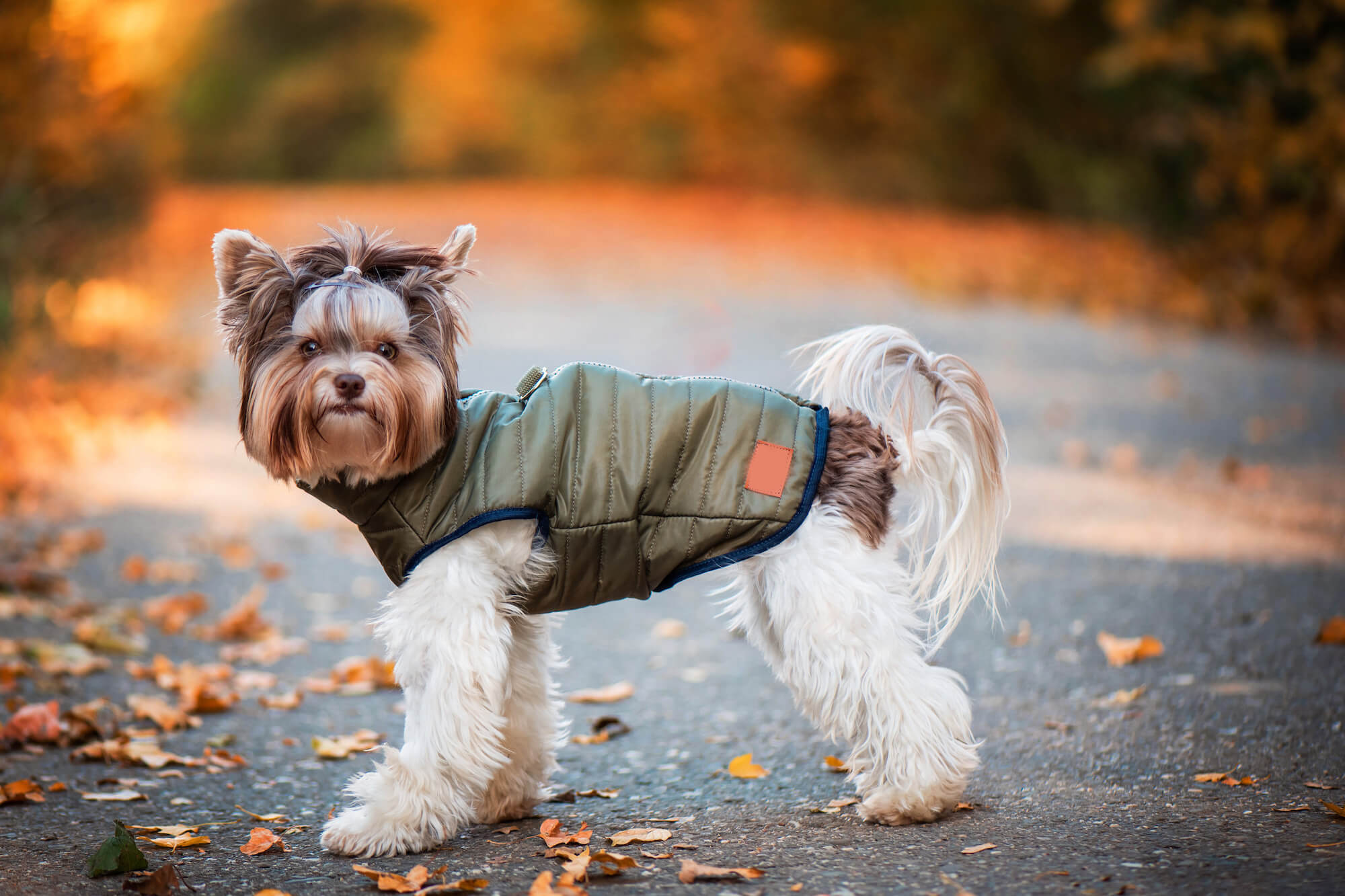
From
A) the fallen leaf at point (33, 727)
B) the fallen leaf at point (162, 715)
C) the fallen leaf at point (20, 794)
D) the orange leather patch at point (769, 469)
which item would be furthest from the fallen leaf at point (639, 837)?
the fallen leaf at point (33, 727)

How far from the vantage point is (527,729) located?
12.6 feet

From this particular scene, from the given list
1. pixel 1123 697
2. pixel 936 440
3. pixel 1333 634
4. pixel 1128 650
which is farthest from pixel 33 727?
pixel 1333 634

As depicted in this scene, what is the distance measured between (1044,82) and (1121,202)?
4148 millimetres

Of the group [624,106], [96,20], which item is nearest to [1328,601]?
[96,20]

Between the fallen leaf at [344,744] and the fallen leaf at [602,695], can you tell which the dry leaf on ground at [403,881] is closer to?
the fallen leaf at [344,744]

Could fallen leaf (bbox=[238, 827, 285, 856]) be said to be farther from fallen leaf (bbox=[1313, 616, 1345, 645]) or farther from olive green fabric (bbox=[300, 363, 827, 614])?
fallen leaf (bbox=[1313, 616, 1345, 645])

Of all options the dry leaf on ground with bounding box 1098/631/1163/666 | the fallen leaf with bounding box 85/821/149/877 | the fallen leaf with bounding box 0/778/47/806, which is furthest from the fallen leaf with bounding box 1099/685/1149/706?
the fallen leaf with bounding box 0/778/47/806

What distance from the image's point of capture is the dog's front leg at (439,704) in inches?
135

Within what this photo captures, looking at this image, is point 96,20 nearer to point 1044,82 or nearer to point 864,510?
point 864,510

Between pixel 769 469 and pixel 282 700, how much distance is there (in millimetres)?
2482

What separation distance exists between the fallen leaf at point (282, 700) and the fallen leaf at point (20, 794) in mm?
1051

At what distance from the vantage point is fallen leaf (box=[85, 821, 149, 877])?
329 cm

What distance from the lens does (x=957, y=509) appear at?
12.2 ft

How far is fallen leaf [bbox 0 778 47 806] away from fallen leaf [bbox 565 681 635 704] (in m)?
1.93
